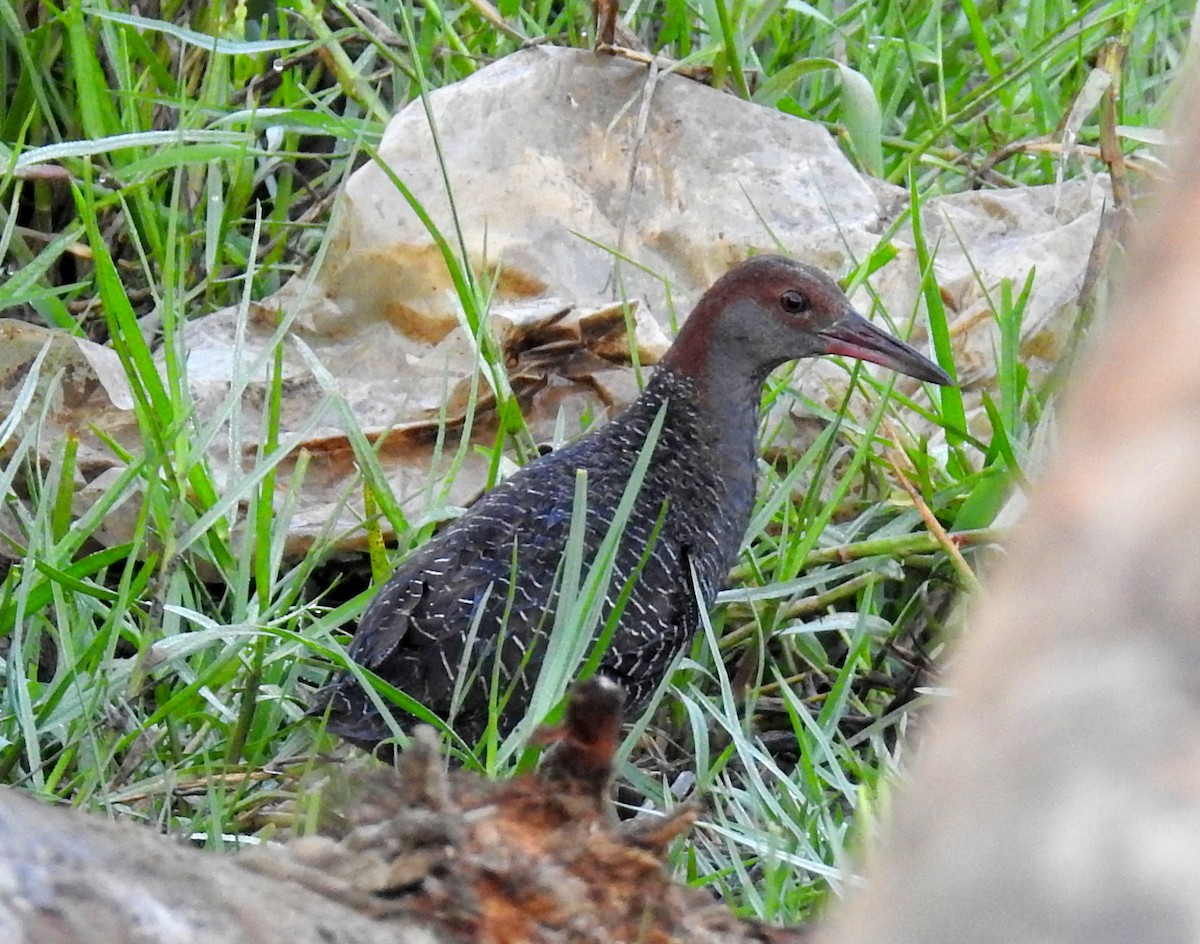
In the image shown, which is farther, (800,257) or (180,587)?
(800,257)

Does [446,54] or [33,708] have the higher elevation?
[446,54]

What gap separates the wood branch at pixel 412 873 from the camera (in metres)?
0.67

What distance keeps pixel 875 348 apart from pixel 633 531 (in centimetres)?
47

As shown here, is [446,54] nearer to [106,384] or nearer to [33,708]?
[106,384]

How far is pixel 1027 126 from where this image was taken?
3.12m

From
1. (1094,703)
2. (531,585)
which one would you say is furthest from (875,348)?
(1094,703)

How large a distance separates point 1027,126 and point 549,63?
921 millimetres

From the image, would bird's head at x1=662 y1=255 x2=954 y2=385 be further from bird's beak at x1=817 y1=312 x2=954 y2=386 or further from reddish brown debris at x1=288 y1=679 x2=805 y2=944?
reddish brown debris at x1=288 y1=679 x2=805 y2=944

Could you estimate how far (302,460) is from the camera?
1956mm

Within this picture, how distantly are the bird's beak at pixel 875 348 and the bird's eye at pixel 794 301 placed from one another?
4 centimetres

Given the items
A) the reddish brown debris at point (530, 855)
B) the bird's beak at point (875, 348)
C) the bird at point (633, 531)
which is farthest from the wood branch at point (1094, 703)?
the bird's beak at point (875, 348)

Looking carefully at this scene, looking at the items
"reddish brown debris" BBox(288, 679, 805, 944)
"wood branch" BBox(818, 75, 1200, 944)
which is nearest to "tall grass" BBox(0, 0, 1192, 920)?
"reddish brown debris" BBox(288, 679, 805, 944)

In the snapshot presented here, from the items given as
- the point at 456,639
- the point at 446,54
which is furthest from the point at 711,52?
the point at 456,639

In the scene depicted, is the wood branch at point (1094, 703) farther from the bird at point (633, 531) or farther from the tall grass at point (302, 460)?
the bird at point (633, 531)
